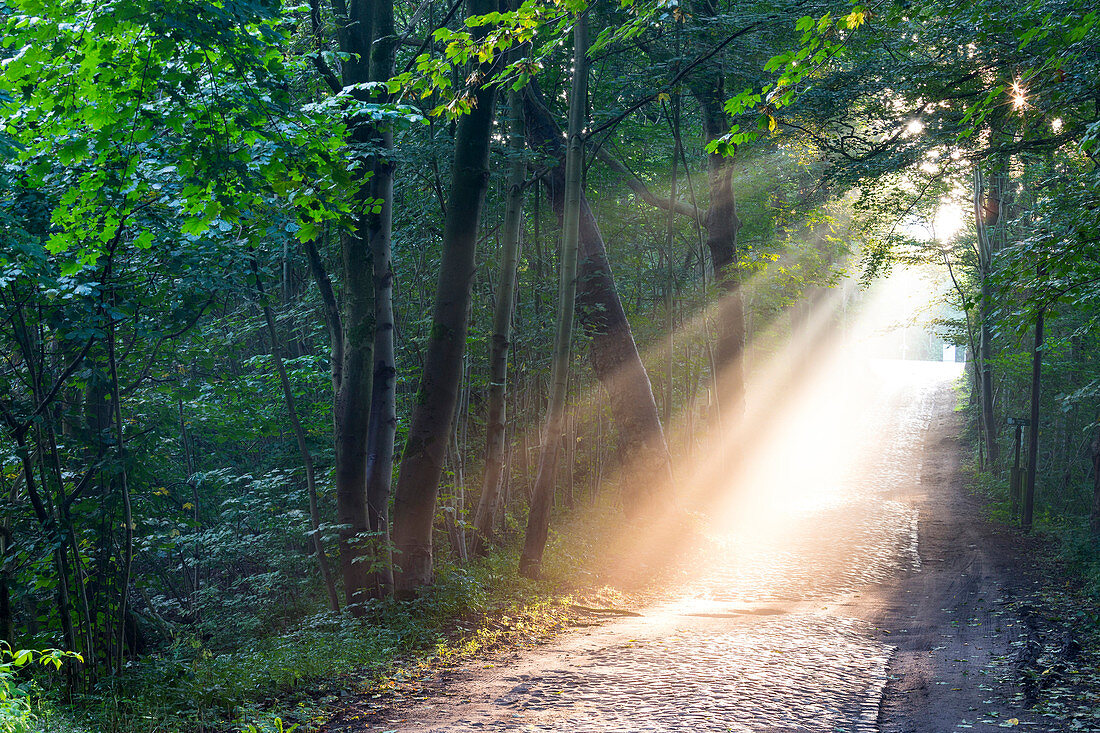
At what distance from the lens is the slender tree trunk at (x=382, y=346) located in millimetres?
8516

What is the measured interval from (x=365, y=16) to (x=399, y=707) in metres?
7.76

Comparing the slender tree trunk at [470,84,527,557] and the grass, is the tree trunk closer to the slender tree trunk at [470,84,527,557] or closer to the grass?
the slender tree trunk at [470,84,527,557]

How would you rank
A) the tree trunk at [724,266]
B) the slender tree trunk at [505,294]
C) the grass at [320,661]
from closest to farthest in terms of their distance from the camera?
the grass at [320,661], the slender tree trunk at [505,294], the tree trunk at [724,266]

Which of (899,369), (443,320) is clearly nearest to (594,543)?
(443,320)

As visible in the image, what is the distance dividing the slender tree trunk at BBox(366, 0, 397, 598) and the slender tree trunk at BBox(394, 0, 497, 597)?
255 mm

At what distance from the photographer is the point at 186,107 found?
534 cm

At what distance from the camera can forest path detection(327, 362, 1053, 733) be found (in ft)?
17.4

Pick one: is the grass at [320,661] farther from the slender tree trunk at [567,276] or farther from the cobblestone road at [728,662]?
the slender tree trunk at [567,276]

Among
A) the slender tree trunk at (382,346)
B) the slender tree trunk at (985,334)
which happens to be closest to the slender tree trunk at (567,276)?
the slender tree trunk at (382,346)

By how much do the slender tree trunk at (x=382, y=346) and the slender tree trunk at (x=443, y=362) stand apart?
0.25m

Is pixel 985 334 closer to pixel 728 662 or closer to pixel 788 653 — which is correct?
pixel 788 653

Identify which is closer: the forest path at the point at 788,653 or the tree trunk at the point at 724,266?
the forest path at the point at 788,653

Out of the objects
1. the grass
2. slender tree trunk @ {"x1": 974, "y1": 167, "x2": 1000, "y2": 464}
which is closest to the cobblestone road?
the grass

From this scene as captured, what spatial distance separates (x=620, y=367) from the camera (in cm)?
1412
